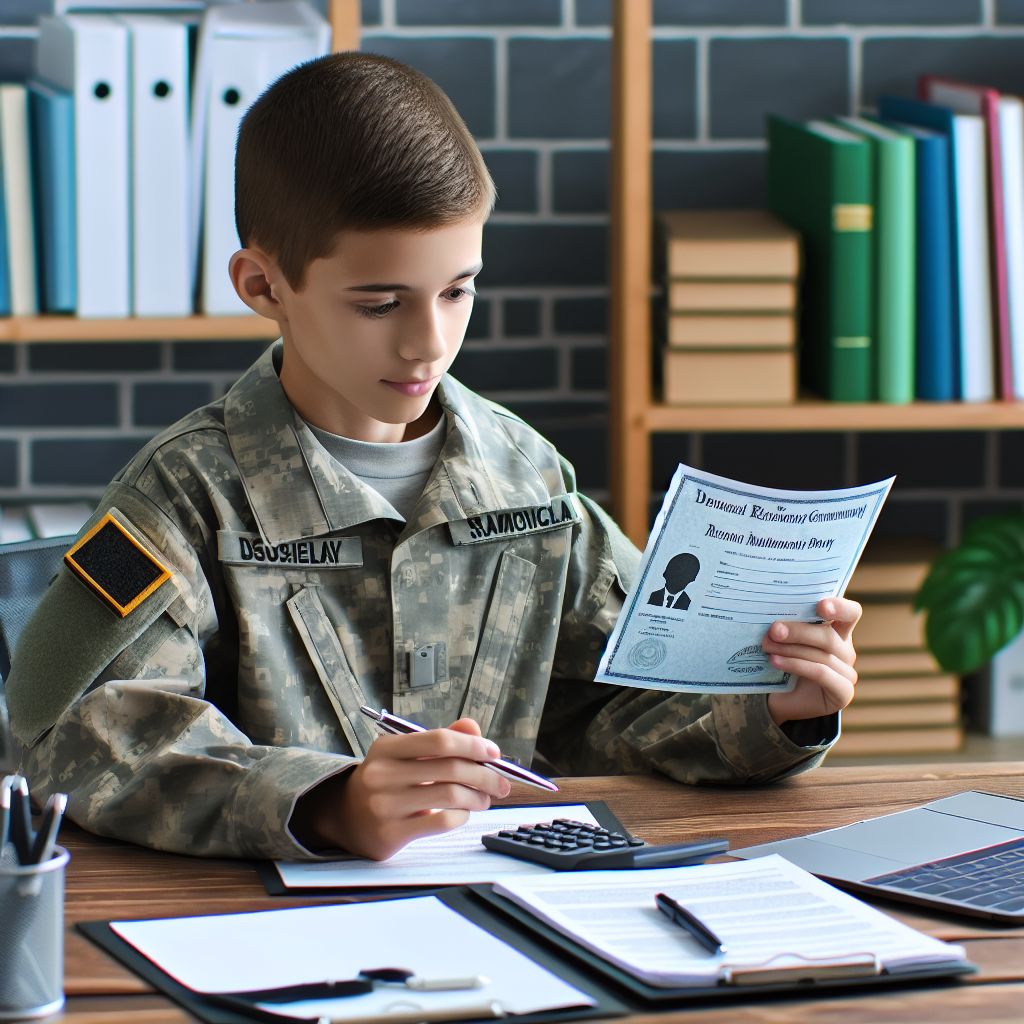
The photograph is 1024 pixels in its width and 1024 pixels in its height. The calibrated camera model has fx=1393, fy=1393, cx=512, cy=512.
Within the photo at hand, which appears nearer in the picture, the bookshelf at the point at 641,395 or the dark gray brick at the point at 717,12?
the bookshelf at the point at 641,395

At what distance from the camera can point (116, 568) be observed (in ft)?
3.35

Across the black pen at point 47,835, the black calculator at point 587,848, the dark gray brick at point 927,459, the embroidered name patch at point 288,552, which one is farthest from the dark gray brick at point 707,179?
the black pen at point 47,835

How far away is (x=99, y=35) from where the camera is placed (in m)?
1.74

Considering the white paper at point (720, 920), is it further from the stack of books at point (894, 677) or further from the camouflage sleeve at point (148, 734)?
the stack of books at point (894, 677)

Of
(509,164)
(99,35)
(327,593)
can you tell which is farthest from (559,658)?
(509,164)

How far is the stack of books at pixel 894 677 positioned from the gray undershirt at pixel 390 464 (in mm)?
966

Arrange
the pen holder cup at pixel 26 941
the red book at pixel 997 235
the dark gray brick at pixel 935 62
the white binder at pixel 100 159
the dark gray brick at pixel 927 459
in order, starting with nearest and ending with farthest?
1. the pen holder cup at pixel 26 941
2. the white binder at pixel 100 159
3. the red book at pixel 997 235
4. the dark gray brick at pixel 935 62
5. the dark gray brick at pixel 927 459

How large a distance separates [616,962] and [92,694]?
0.43 meters

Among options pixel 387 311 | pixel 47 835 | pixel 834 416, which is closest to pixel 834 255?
pixel 834 416

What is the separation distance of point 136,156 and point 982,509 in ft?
4.83

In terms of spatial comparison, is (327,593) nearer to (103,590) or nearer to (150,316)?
(103,590)

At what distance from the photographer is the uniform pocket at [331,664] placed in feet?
3.68

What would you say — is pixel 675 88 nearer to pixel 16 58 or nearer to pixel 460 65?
pixel 460 65

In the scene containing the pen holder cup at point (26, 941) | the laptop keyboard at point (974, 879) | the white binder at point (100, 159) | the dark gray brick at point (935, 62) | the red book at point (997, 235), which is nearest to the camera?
the pen holder cup at point (26, 941)
